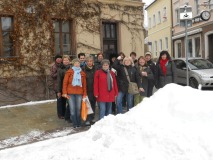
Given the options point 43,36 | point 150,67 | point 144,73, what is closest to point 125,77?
point 144,73

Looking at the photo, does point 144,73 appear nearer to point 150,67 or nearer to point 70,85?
point 150,67

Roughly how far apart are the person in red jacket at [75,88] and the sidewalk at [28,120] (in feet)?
2.00

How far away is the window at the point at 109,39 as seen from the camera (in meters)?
14.3

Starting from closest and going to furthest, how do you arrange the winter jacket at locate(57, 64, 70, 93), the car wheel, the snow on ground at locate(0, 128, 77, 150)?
1. the snow on ground at locate(0, 128, 77, 150)
2. the winter jacket at locate(57, 64, 70, 93)
3. the car wheel

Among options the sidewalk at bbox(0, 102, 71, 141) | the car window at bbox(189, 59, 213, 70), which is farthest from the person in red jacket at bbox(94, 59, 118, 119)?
the car window at bbox(189, 59, 213, 70)

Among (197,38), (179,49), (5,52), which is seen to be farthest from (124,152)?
(179,49)

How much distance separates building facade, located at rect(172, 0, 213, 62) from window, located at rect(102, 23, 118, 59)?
36.6ft

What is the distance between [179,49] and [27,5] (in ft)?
72.1

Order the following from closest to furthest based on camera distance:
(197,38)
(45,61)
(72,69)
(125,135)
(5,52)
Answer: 1. (125,135)
2. (72,69)
3. (5,52)
4. (45,61)
5. (197,38)

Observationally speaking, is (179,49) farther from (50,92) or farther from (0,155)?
(0,155)

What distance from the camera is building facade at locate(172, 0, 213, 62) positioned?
2352 cm

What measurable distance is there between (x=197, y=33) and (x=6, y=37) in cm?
1859

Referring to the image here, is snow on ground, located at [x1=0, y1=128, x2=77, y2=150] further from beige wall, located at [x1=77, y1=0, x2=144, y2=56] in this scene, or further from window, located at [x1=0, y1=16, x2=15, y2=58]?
beige wall, located at [x1=77, y1=0, x2=144, y2=56]

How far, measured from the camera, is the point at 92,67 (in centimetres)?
781
